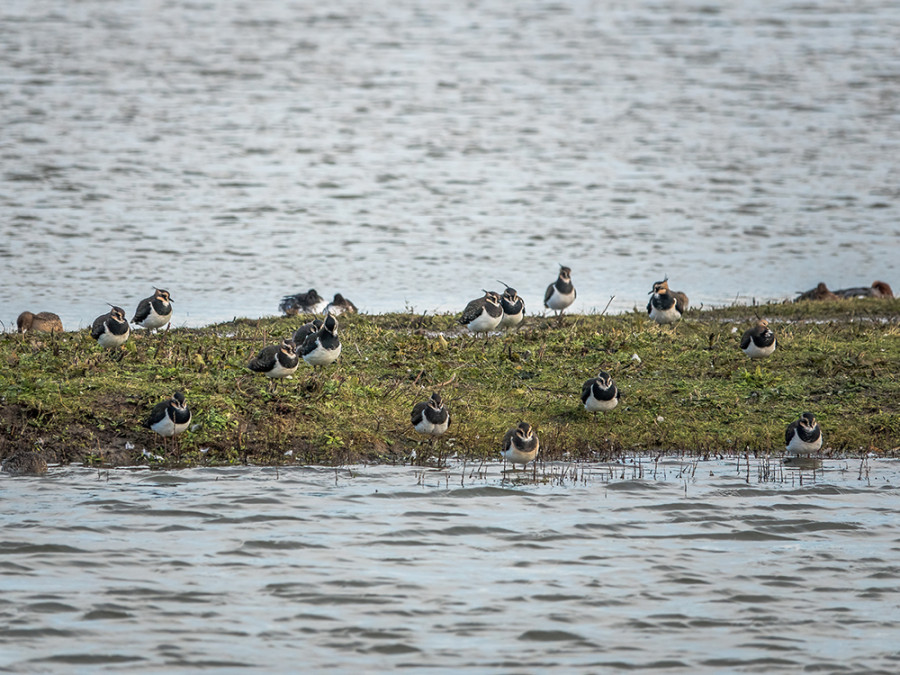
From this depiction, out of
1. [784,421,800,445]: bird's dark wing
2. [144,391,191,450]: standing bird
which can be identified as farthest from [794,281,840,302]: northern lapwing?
[144,391,191,450]: standing bird

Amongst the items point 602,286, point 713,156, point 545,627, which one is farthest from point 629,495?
point 713,156

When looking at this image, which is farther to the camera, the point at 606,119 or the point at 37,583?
the point at 606,119

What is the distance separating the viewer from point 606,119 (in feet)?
173

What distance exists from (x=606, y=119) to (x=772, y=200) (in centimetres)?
1573

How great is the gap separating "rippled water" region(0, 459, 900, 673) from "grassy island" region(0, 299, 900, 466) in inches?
22.0

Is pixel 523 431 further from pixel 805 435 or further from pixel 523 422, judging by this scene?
pixel 805 435

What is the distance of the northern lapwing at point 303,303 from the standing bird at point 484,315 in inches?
244

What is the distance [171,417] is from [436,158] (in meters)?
32.5

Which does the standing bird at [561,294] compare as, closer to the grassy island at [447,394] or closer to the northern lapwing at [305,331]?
the grassy island at [447,394]

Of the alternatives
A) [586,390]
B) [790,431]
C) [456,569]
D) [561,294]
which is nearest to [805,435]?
[790,431]

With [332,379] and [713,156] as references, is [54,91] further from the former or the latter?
[332,379]

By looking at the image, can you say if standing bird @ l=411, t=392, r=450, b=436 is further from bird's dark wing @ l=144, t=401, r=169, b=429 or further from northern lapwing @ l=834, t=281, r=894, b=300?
northern lapwing @ l=834, t=281, r=894, b=300

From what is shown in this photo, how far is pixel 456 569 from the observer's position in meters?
12.9

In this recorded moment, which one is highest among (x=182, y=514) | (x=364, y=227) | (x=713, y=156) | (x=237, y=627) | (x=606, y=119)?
(x=606, y=119)
